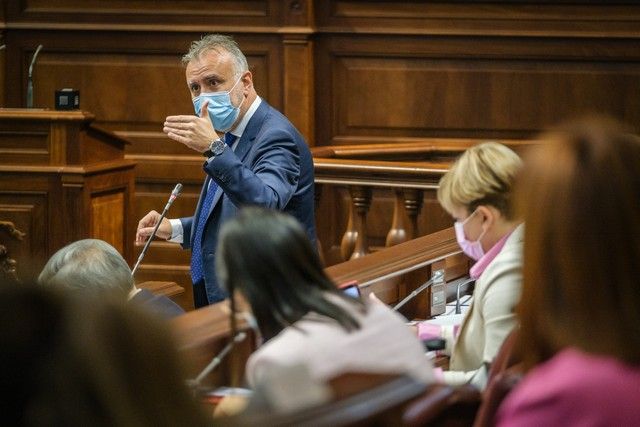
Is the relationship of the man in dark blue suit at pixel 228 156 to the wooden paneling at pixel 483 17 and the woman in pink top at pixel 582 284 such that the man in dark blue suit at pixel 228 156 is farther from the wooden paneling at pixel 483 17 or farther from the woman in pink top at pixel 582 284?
the wooden paneling at pixel 483 17

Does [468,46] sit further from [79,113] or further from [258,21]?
[79,113]

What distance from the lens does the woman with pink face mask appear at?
8.55 feet

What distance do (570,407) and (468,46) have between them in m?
5.94

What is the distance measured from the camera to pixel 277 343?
196 cm

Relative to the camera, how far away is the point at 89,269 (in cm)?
326

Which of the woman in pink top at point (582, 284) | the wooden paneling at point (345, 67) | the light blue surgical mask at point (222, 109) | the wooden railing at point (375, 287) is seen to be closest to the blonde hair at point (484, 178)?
the wooden railing at point (375, 287)

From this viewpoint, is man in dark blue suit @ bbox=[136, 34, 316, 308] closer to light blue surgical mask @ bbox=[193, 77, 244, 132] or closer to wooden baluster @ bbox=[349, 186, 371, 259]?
light blue surgical mask @ bbox=[193, 77, 244, 132]

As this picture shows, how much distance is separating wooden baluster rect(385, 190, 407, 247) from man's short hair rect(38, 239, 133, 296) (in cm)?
242

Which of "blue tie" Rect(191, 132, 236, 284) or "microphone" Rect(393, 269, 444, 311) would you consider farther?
"blue tie" Rect(191, 132, 236, 284)

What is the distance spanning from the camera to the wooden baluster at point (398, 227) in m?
5.62

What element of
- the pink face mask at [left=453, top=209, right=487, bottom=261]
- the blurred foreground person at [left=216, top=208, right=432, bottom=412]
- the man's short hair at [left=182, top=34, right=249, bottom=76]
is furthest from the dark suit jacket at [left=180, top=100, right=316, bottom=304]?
the blurred foreground person at [left=216, top=208, right=432, bottom=412]

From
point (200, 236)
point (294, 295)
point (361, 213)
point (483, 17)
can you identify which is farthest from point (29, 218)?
point (294, 295)

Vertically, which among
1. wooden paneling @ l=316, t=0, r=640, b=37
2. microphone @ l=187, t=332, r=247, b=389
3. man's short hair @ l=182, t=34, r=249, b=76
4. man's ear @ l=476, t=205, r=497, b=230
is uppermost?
wooden paneling @ l=316, t=0, r=640, b=37

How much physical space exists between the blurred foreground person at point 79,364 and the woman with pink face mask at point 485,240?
65.0 inches
